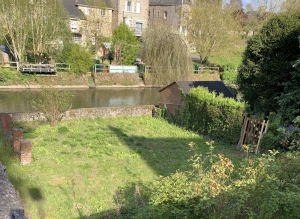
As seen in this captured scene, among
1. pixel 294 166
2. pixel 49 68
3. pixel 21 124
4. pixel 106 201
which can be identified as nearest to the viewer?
pixel 294 166

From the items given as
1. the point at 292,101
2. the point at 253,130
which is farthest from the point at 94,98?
the point at 292,101

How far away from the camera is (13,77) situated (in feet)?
89.4

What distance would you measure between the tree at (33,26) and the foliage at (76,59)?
942 millimetres

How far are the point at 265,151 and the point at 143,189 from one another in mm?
6679

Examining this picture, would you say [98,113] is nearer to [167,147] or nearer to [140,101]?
[167,147]

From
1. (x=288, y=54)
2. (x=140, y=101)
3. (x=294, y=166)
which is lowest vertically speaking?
(x=140, y=101)

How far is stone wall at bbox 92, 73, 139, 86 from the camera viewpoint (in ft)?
102

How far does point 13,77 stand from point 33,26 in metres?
5.26

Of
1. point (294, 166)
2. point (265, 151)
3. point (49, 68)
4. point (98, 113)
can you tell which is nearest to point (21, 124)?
point (98, 113)

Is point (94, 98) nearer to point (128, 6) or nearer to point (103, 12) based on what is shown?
point (103, 12)

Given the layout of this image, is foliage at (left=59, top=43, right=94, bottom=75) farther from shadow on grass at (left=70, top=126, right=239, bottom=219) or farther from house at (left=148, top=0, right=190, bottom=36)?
house at (left=148, top=0, right=190, bottom=36)

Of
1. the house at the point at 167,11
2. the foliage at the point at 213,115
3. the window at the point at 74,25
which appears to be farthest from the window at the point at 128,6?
the foliage at the point at 213,115

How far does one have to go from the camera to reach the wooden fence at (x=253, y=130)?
12.8m

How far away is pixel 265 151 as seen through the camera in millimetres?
12758
